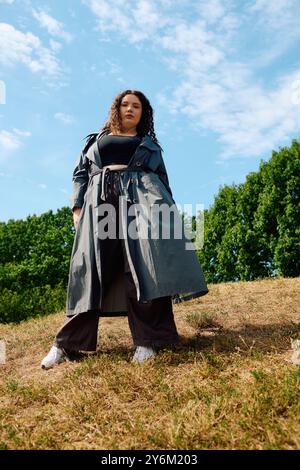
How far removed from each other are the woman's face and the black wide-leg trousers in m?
0.65

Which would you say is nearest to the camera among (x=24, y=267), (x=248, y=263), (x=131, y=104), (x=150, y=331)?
(x=150, y=331)

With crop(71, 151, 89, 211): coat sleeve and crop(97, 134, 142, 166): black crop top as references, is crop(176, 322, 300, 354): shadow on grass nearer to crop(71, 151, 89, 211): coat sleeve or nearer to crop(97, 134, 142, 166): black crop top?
crop(71, 151, 89, 211): coat sleeve

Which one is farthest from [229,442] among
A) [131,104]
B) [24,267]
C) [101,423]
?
[24,267]

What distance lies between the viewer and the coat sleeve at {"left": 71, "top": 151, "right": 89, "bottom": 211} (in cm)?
550

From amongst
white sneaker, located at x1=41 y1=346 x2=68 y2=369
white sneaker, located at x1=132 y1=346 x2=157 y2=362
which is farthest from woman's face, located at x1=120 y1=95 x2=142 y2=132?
white sneaker, located at x1=41 y1=346 x2=68 y2=369

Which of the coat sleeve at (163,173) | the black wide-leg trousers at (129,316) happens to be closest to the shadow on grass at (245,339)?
the black wide-leg trousers at (129,316)

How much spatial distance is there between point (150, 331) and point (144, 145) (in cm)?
202

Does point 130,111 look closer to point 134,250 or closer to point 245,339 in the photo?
point 134,250

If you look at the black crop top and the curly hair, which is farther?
the curly hair

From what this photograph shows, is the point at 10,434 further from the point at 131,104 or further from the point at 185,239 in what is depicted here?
the point at 131,104

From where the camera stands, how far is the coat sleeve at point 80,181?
216 inches

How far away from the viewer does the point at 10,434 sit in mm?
3537

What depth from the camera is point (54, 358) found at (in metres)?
5.30

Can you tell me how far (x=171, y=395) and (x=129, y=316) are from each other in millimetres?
1352
